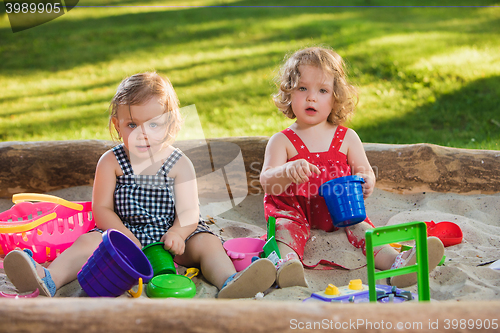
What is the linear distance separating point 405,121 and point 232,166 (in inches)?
107

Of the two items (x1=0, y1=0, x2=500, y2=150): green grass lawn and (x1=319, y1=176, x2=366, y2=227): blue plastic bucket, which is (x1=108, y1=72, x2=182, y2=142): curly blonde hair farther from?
(x1=0, y1=0, x2=500, y2=150): green grass lawn

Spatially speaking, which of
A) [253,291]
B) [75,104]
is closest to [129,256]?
[253,291]

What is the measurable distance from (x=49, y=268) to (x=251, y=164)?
150 centimetres

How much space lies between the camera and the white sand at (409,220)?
1.78 meters

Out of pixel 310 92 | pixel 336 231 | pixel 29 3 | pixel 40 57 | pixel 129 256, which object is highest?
pixel 29 3

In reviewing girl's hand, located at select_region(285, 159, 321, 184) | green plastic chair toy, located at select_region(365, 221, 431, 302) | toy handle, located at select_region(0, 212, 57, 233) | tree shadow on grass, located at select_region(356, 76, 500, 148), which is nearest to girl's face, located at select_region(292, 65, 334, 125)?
girl's hand, located at select_region(285, 159, 321, 184)

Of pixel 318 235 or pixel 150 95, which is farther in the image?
pixel 318 235

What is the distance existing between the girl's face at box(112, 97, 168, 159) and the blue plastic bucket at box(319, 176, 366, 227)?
0.83 m

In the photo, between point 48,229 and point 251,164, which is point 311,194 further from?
point 48,229

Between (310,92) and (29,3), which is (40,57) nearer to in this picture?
(29,3)

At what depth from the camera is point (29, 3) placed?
8.47 metres

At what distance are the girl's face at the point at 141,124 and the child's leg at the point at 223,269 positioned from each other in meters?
0.50

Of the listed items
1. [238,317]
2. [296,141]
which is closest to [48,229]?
[296,141]

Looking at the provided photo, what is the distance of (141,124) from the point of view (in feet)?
6.89
